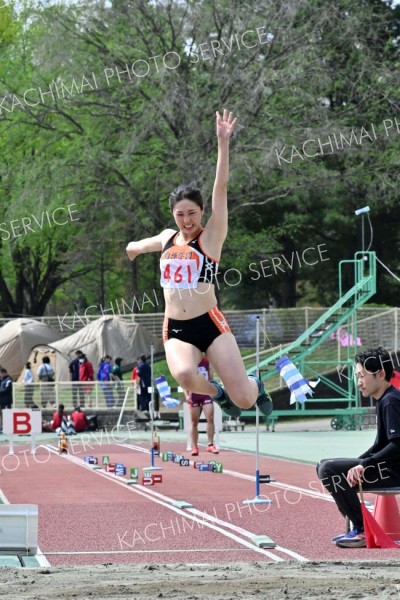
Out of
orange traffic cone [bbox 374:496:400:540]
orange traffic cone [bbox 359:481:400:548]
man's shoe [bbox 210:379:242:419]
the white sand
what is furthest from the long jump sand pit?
man's shoe [bbox 210:379:242:419]

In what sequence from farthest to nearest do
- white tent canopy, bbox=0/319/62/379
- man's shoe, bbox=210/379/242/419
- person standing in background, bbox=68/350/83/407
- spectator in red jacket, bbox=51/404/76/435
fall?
white tent canopy, bbox=0/319/62/379 → person standing in background, bbox=68/350/83/407 → spectator in red jacket, bbox=51/404/76/435 → man's shoe, bbox=210/379/242/419

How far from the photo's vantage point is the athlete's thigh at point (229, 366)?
9141 millimetres

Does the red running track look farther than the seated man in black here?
Yes

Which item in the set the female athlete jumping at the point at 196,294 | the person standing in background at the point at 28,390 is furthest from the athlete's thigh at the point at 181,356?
the person standing in background at the point at 28,390

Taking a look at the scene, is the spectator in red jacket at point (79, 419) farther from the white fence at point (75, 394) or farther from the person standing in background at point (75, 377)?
the person standing in background at point (75, 377)

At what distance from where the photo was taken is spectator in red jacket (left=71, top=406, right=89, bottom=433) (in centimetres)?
3019

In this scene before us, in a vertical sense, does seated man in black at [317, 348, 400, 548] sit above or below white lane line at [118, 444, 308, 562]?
above

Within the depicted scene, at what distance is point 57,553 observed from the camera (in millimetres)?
9336

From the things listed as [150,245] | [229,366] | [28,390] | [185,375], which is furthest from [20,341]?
[185,375]

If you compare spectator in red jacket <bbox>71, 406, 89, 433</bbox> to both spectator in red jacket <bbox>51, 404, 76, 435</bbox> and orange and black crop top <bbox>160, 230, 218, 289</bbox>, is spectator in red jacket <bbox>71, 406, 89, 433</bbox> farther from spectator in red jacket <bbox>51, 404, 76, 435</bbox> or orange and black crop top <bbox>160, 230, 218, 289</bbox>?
orange and black crop top <bbox>160, 230, 218, 289</bbox>

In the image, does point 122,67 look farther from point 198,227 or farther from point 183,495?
point 198,227

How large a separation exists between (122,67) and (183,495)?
79.3ft

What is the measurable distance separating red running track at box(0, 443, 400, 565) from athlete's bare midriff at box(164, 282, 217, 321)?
1.88 m

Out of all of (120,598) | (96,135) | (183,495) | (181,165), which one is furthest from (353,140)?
(120,598)
